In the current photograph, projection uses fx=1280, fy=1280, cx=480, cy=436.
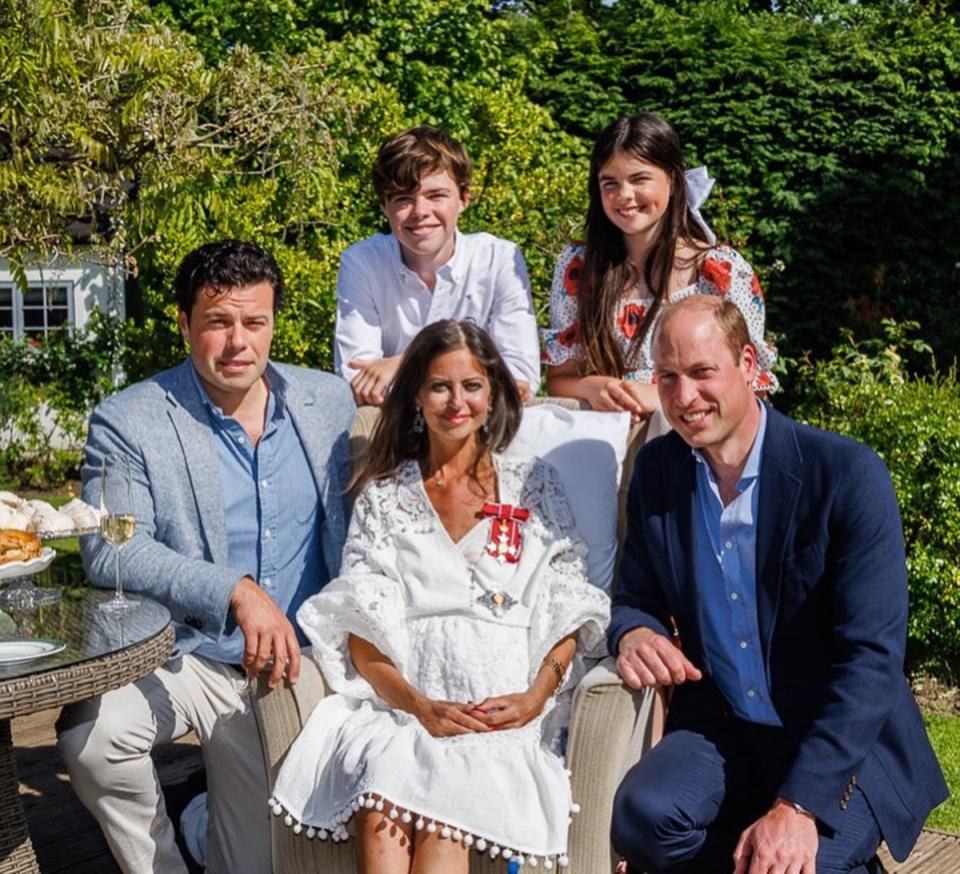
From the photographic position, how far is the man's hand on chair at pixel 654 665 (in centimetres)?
300

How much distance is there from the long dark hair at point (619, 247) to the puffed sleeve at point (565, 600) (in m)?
0.72

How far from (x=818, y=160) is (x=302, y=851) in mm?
8706

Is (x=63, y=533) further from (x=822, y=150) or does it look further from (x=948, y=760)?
(x=822, y=150)

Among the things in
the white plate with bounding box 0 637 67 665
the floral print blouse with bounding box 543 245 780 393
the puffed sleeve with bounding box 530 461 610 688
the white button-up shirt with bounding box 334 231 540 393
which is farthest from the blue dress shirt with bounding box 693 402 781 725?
the white plate with bounding box 0 637 67 665

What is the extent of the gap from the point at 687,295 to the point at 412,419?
1.00 metres

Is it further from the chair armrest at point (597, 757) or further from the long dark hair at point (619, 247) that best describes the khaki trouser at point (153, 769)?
the long dark hair at point (619, 247)

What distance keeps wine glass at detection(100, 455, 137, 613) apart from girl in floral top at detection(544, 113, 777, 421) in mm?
1450

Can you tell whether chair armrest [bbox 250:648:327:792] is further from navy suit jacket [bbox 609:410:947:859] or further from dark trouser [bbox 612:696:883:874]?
navy suit jacket [bbox 609:410:947:859]

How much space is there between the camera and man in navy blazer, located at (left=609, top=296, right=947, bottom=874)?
2.76m

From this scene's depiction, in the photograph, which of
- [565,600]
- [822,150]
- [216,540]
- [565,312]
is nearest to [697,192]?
[565,312]

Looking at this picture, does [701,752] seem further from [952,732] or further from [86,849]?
[952,732]

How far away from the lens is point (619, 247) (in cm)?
419

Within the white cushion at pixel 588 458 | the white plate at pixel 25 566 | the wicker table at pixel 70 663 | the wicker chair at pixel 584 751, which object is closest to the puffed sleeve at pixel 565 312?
the white cushion at pixel 588 458

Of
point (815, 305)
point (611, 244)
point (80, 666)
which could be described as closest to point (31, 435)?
point (815, 305)
